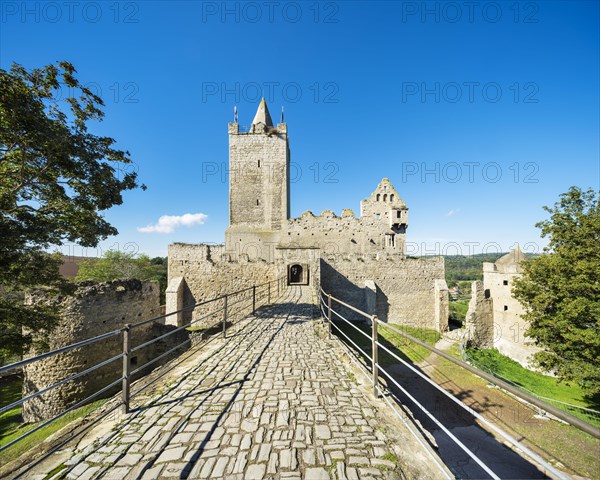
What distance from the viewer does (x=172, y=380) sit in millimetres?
4328

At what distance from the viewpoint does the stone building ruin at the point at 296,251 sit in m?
16.6

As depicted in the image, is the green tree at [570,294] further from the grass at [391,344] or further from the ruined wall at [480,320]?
the grass at [391,344]

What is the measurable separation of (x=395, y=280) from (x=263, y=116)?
18.5m

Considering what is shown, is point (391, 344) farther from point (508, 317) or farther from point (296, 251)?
point (508, 317)

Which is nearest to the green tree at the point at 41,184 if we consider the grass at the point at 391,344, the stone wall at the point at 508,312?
the grass at the point at 391,344

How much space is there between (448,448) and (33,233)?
14.1m

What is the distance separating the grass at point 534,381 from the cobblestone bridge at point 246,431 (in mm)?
14218

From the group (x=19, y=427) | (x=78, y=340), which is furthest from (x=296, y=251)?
(x=19, y=427)

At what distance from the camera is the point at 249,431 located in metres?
3.05

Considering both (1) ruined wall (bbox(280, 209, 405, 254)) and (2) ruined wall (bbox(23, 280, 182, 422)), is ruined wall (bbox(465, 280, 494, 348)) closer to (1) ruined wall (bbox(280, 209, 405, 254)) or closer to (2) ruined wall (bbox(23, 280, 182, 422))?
(1) ruined wall (bbox(280, 209, 405, 254))

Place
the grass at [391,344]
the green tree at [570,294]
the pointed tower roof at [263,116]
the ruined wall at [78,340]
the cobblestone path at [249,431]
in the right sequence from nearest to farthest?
the cobblestone path at [249,431] < the ruined wall at [78,340] < the green tree at [570,294] < the grass at [391,344] < the pointed tower roof at [263,116]

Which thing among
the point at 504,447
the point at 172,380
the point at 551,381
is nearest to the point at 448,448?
the point at 504,447

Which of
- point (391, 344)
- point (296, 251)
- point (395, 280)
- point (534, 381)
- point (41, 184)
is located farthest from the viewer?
point (395, 280)

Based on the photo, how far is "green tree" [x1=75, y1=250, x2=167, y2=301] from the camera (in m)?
26.6
